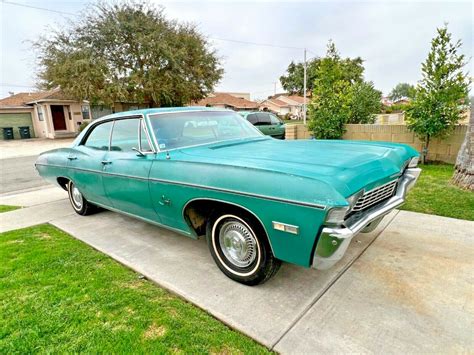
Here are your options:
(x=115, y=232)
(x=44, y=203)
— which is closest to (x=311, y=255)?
(x=115, y=232)

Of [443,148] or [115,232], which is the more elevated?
[443,148]

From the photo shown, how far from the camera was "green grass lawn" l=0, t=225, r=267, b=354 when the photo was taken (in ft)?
6.73

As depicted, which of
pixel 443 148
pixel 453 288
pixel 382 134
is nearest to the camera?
pixel 453 288

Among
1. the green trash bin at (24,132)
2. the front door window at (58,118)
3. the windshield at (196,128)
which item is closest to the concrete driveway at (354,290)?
the windshield at (196,128)

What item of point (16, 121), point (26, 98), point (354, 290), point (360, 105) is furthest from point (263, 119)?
point (26, 98)

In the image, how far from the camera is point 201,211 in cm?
294

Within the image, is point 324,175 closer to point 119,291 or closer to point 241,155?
point 241,155

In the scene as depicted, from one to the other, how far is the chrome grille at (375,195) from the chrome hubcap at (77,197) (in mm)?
4122

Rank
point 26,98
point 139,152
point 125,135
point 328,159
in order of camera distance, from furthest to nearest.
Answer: point 26,98, point 125,135, point 139,152, point 328,159

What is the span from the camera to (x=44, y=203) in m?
5.72

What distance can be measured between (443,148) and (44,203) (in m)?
9.17

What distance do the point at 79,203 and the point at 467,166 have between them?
6678 millimetres

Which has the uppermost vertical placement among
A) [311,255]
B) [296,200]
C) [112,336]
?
[296,200]

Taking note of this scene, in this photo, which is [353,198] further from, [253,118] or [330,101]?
[253,118]
